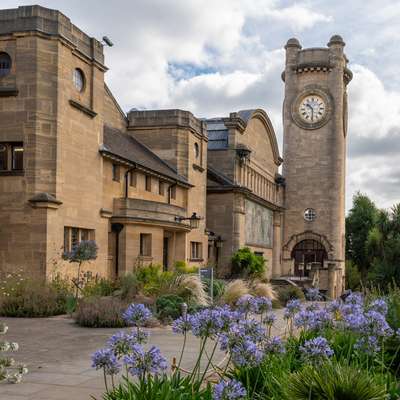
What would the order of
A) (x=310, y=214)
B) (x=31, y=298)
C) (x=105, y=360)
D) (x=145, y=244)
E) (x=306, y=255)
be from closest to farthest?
(x=105, y=360), (x=31, y=298), (x=145, y=244), (x=306, y=255), (x=310, y=214)

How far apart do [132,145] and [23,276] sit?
13.1m

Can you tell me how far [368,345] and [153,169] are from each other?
22.8 meters

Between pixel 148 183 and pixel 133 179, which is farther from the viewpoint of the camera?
pixel 148 183

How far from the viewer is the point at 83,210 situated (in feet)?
72.7

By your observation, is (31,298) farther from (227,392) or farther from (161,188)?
(161,188)

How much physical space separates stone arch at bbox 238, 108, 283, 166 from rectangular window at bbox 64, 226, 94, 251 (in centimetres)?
1985

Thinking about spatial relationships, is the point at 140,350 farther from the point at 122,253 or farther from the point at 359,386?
the point at 122,253

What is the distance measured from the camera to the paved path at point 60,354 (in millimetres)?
7895

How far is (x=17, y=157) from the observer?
20.3 meters

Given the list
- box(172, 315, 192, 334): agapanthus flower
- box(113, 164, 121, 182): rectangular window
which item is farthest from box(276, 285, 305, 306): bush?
box(172, 315, 192, 334): agapanthus flower

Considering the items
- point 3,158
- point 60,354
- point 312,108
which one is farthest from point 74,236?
point 312,108

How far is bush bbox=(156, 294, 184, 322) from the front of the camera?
633 inches

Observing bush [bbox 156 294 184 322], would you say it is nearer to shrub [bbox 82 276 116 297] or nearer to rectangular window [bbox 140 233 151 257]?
shrub [bbox 82 276 116 297]

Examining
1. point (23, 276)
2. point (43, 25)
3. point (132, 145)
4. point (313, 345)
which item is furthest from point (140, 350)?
point (132, 145)
